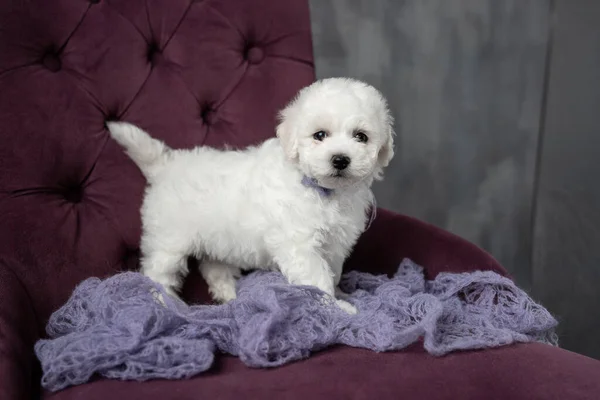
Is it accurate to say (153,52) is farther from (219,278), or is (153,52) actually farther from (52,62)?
(219,278)

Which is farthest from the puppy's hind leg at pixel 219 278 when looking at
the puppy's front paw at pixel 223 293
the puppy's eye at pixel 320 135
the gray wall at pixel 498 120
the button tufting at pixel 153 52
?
the gray wall at pixel 498 120

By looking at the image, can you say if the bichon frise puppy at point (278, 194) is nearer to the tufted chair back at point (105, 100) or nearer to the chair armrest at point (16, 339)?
the tufted chair back at point (105, 100)

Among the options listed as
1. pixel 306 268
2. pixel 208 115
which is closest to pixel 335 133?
pixel 306 268

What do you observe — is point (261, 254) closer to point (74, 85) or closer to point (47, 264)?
point (47, 264)

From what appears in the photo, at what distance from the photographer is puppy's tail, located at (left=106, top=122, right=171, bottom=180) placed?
1.48 m

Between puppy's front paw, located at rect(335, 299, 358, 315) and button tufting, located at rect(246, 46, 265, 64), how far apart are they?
29.4 inches

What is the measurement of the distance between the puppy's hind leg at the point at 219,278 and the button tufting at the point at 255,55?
0.57m

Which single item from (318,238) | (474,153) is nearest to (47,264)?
(318,238)

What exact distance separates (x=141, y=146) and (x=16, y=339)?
59 centimetres

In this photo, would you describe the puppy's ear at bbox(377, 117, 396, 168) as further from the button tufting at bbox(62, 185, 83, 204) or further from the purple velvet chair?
the button tufting at bbox(62, 185, 83, 204)

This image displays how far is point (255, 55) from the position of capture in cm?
169

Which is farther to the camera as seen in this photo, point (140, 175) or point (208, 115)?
point (208, 115)

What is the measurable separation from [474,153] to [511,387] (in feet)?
4.47

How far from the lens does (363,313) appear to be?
1200 millimetres
